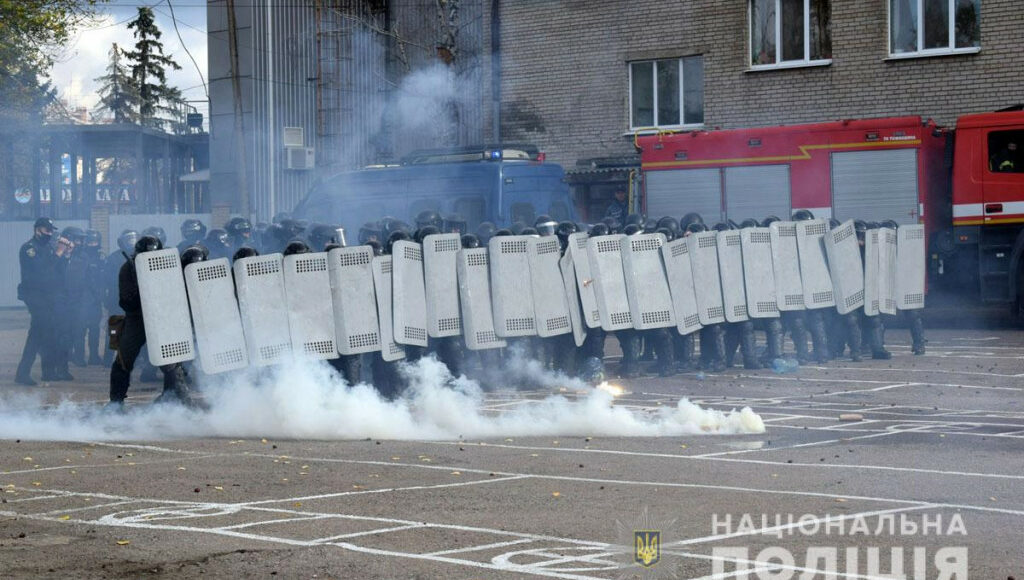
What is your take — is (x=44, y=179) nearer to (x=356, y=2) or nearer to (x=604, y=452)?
(x=356, y=2)

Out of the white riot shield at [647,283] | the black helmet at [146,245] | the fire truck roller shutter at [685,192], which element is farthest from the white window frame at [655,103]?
the black helmet at [146,245]

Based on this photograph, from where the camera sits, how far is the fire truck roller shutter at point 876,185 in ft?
68.1

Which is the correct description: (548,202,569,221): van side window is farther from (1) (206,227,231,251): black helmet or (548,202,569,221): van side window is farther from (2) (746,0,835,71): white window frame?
(2) (746,0,835,71): white window frame

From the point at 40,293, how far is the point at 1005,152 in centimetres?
1341

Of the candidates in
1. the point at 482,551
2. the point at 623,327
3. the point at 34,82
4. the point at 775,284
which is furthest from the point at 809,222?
the point at 34,82

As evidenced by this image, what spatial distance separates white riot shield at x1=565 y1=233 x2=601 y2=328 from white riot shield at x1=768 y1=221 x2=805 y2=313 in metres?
2.59

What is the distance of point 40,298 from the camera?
16.5m

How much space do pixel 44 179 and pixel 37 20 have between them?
2299 cm

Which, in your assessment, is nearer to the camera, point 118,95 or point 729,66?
point 729,66

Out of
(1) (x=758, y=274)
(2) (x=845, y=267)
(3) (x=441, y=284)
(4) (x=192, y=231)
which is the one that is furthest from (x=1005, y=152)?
(4) (x=192, y=231)

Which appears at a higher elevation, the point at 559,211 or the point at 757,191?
the point at 757,191

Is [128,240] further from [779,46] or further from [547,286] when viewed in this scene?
[779,46]

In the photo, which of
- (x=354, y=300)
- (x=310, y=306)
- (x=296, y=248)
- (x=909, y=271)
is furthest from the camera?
(x=909, y=271)

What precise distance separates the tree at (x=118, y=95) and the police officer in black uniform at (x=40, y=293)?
6486 cm
